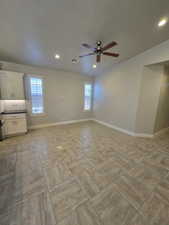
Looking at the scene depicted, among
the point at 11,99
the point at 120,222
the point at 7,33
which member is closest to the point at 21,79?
the point at 11,99

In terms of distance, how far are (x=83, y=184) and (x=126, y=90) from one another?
3.80 metres

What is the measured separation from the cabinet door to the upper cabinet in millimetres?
887

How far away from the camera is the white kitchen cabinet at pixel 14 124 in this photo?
353cm

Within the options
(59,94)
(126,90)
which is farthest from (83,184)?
(59,94)

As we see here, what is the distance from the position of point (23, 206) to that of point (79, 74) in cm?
537

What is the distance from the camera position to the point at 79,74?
17.9 ft

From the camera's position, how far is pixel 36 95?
446 centimetres

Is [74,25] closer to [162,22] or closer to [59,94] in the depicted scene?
[162,22]

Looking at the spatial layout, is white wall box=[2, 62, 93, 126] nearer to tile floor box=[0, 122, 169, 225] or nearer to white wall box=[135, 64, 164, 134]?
tile floor box=[0, 122, 169, 225]

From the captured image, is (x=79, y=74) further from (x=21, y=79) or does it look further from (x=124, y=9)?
(x=124, y=9)

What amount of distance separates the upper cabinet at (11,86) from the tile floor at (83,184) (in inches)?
66.4

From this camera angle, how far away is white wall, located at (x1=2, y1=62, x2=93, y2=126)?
14.7 feet

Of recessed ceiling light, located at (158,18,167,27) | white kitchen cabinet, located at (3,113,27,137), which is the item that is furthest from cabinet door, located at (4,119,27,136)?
recessed ceiling light, located at (158,18,167,27)

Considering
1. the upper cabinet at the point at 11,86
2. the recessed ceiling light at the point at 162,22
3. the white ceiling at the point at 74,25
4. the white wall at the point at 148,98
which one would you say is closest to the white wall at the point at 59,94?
the upper cabinet at the point at 11,86
